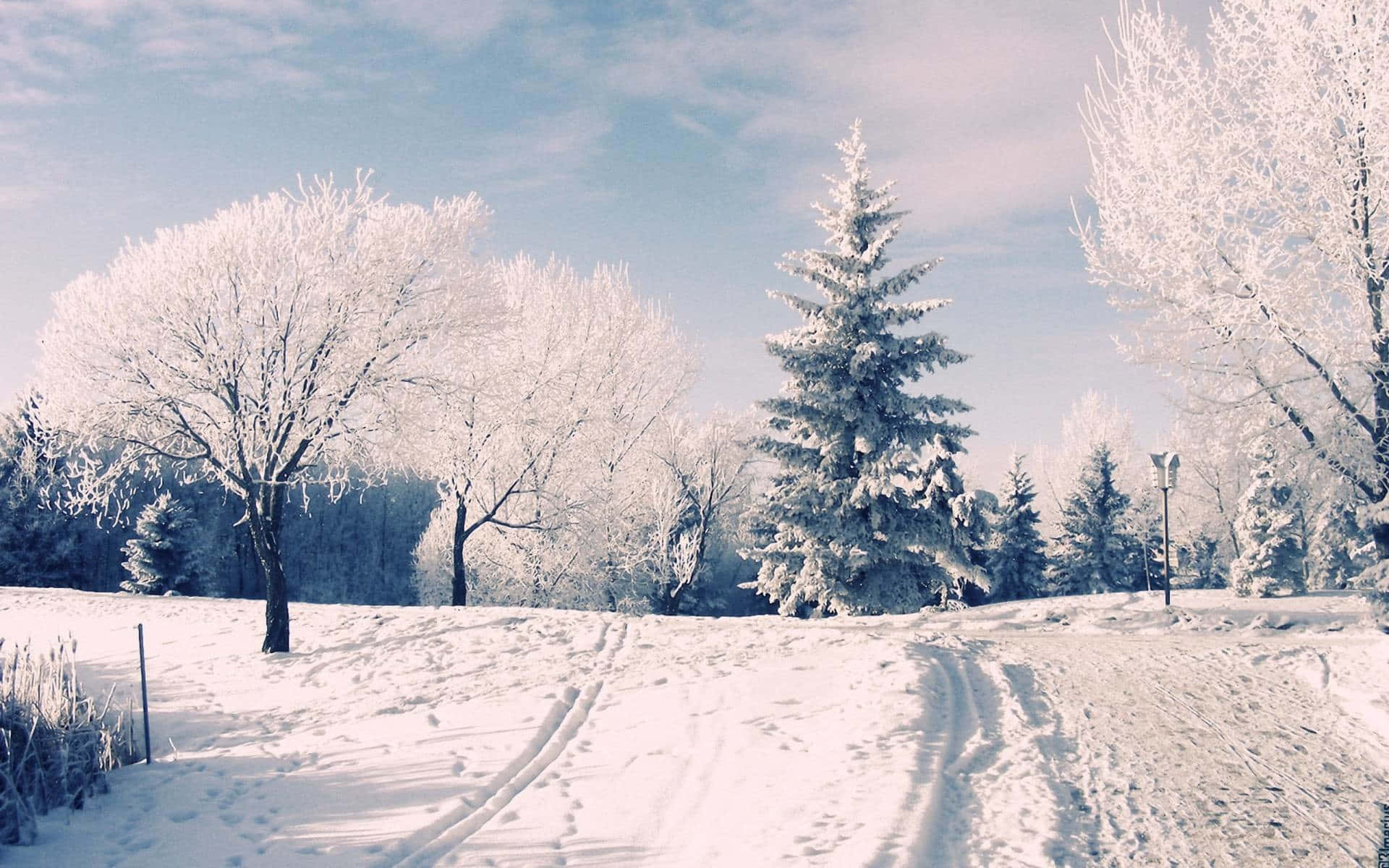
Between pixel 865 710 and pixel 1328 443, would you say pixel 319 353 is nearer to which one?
pixel 865 710

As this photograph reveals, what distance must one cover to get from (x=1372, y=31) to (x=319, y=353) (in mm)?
16488

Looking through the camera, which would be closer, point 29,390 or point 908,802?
point 908,802

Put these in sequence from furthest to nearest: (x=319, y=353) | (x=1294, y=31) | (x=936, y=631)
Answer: (x=319, y=353), (x=936, y=631), (x=1294, y=31)

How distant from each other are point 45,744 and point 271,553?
27.6ft

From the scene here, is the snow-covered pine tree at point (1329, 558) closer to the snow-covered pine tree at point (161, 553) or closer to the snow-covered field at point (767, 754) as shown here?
the snow-covered field at point (767, 754)

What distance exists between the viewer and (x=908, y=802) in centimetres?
633

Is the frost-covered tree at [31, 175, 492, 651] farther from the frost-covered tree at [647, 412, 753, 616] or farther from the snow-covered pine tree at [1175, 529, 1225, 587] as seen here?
the snow-covered pine tree at [1175, 529, 1225, 587]

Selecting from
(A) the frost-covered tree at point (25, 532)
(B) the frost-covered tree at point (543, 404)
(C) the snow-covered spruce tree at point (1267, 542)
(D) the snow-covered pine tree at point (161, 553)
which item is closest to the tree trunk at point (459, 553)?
(B) the frost-covered tree at point (543, 404)

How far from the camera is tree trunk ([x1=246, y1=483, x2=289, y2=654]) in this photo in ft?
47.8

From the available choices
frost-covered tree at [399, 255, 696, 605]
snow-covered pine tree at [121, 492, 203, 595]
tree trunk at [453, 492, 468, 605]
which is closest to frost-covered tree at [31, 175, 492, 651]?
frost-covered tree at [399, 255, 696, 605]

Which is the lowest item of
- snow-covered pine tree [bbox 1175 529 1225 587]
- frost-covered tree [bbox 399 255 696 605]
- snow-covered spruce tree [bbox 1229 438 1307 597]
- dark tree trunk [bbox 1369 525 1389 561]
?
snow-covered pine tree [bbox 1175 529 1225 587]

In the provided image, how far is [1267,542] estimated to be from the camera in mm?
31719

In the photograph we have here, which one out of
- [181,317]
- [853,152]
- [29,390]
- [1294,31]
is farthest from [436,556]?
[1294,31]

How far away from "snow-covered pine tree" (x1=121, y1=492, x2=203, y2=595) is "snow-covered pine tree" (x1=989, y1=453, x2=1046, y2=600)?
1555 inches
